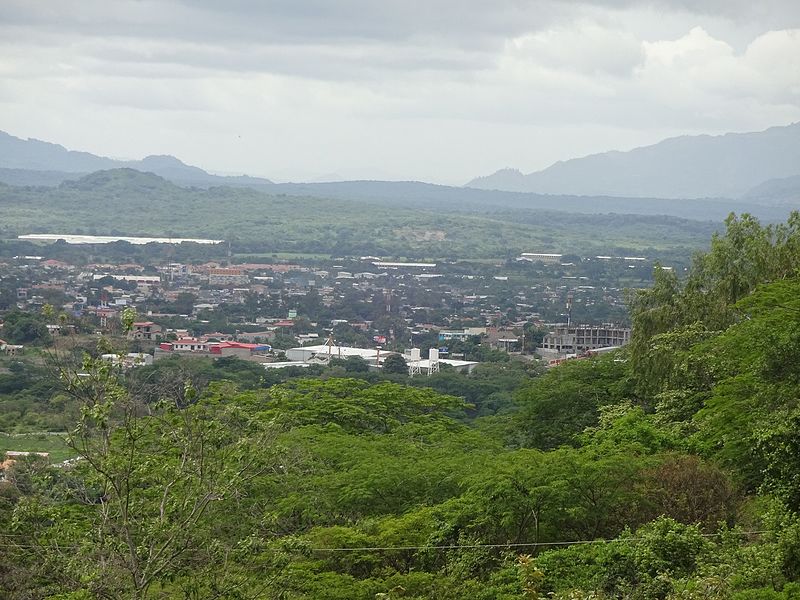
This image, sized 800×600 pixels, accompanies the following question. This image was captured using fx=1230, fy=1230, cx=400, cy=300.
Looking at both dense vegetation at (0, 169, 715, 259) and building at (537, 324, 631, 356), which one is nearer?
building at (537, 324, 631, 356)

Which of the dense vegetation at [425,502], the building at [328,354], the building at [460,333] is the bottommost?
the building at [460,333]

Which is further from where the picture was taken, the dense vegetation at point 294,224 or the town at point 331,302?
the dense vegetation at point 294,224

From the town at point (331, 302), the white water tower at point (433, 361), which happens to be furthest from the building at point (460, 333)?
the white water tower at point (433, 361)

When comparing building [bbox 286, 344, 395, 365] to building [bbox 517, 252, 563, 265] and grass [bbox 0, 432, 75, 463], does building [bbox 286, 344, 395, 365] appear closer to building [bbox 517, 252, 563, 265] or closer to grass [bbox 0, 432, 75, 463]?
grass [bbox 0, 432, 75, 463]

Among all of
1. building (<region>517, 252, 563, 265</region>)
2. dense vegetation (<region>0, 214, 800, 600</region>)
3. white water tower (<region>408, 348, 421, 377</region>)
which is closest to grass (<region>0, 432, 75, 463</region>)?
dense vegetation (<region>0, 214, 800, 600</region>)

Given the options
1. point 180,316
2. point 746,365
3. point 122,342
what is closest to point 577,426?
point 746,365

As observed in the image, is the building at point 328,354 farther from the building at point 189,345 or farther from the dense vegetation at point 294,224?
the dense vegetation at point 294,224

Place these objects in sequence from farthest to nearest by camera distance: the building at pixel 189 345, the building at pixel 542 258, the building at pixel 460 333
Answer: the building at pixel 542 258
the building at pixel 460 333
the building at pixel 189 345
